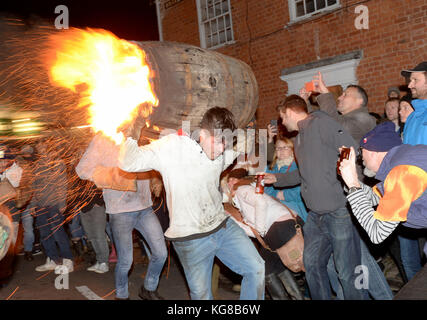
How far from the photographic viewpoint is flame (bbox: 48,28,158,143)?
124 inches

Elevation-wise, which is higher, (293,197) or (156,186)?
(156,186)

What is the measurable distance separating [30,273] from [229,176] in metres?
3.75

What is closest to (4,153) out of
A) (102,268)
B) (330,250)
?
(102,268)

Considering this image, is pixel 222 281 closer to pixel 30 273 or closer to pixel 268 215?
pixel 268 215

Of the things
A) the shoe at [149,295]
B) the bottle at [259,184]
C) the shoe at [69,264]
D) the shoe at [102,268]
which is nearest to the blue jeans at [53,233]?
the shoe at [69,264]

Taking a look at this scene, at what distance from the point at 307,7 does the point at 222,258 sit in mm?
7012

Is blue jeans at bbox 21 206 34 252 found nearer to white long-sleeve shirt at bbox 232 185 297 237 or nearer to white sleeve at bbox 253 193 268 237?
white long-sleeve shirt at bbox 232 185 297 237

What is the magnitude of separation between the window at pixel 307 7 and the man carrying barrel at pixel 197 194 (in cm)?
626

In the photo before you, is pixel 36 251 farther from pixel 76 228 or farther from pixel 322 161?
pixel 322 161

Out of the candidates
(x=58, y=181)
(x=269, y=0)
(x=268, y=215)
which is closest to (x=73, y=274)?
(x=58, y=181)

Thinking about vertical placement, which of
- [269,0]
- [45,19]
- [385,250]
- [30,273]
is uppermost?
[269,0]

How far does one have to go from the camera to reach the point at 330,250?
366cm

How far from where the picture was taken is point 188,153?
319 cm

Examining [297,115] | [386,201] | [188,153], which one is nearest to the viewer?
[386,201]
